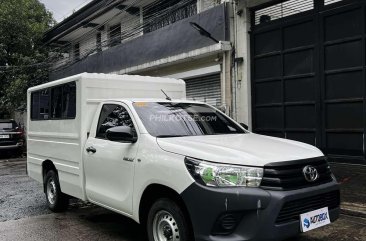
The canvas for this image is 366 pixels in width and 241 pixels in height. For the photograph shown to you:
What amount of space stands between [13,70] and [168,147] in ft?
65.6

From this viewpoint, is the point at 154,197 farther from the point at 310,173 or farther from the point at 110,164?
the point at 310,173

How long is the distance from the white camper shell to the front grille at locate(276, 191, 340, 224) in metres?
3.08

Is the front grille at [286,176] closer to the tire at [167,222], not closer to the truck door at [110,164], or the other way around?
the tire at [167,222]

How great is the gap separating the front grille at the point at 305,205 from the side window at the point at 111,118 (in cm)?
219

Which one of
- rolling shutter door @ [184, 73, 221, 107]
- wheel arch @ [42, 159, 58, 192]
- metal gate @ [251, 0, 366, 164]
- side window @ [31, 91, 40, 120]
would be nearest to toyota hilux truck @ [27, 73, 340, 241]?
wheel arch @ [42, 159, 58, 192]

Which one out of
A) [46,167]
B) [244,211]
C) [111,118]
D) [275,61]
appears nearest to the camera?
[244,211]

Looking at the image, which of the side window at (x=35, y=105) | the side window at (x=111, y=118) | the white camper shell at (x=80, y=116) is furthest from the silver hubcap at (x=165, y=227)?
the side window at (x=35, y=105)

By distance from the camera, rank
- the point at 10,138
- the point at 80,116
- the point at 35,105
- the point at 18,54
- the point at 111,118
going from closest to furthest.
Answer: the point at 111,118 < the point at 80,116 < the point at 35,105 < the point at 10,138 < the point at 18,54

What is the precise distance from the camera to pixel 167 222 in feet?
13.5

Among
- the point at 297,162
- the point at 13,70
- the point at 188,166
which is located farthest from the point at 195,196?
the point at 13,70

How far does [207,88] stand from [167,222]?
9035 mm

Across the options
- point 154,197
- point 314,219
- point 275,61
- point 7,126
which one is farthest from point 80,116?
point 7,126

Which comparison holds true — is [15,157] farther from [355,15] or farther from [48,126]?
[355,15]

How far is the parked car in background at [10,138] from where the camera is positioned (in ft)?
54.7
